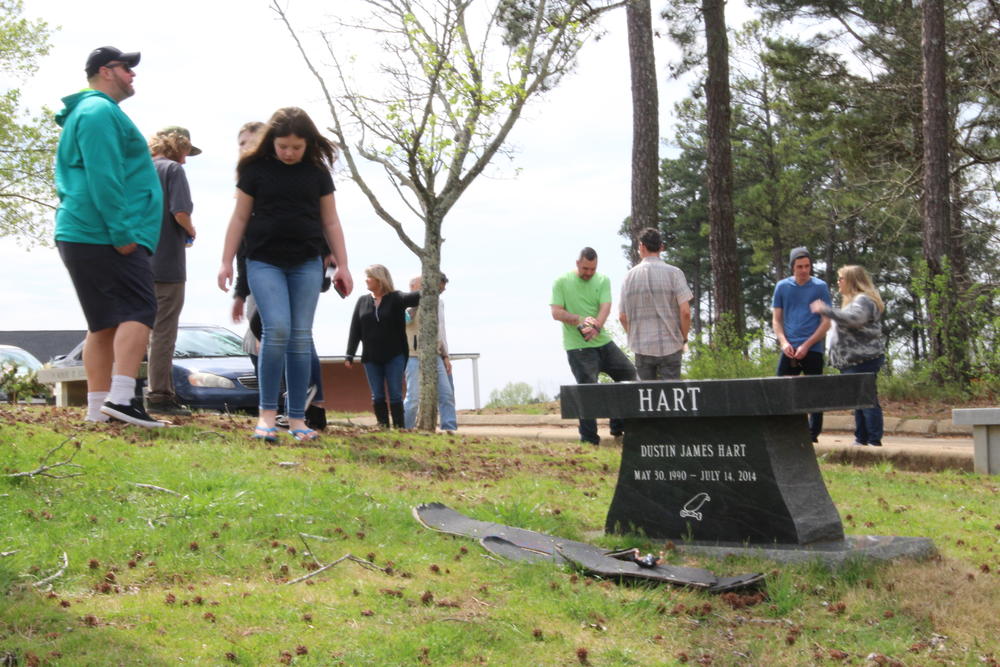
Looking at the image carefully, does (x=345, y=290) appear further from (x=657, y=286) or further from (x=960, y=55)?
(x=960, y=55)

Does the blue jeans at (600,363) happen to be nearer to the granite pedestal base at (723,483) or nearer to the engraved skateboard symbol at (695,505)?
the granite pedestal base at (723,483)

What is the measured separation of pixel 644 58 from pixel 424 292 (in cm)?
610

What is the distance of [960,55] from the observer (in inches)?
966

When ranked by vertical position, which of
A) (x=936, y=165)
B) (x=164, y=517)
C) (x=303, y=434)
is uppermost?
(x=936, y=165)

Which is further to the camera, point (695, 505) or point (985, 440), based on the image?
point (985, 440)

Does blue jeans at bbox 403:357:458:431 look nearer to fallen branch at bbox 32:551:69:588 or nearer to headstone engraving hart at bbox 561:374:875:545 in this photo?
headstone engraving hart at bbox 561:374:875:545

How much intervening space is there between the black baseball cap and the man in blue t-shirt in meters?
6.43

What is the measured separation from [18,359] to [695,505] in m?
19.5

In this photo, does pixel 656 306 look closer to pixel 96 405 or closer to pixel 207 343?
pixel 96 405

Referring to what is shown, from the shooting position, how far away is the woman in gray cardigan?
10.2 metres

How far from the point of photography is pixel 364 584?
4.63 meters

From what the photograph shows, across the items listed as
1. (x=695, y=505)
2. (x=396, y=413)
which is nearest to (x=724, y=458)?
(x=695, y=505)

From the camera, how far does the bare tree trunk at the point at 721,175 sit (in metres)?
17.2

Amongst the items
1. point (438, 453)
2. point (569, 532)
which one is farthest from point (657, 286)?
point (569, 532)
